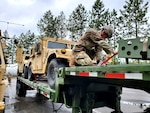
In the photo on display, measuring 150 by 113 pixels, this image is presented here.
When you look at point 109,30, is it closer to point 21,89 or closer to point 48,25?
point 21,89

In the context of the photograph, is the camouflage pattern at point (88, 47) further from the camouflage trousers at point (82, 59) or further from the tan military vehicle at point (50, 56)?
the tan military vehicle at point (50, 56)

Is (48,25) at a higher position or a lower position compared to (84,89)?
higher

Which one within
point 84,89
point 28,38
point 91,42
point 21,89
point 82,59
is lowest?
point 21,89

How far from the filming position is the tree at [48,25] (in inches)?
1860

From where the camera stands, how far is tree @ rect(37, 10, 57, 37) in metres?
47.2

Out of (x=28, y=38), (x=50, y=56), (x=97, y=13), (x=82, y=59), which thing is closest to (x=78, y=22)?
(x=97, y=13)

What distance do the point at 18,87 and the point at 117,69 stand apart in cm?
984

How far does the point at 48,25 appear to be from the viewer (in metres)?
48.2

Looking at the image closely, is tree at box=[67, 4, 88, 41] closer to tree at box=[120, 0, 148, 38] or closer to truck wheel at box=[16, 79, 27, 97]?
tree at box=[120, 0, 148, 38]

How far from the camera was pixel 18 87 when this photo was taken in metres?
12.0

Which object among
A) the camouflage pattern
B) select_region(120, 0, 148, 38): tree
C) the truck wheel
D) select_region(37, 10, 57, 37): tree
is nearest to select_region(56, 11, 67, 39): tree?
select_region(37, 10, 57, 37): tree

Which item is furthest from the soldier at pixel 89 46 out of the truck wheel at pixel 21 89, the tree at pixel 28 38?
the tree at pixel 28 38

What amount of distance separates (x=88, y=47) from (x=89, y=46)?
0.04 m

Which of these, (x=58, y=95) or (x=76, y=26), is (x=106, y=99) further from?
(x=76, y=26)
